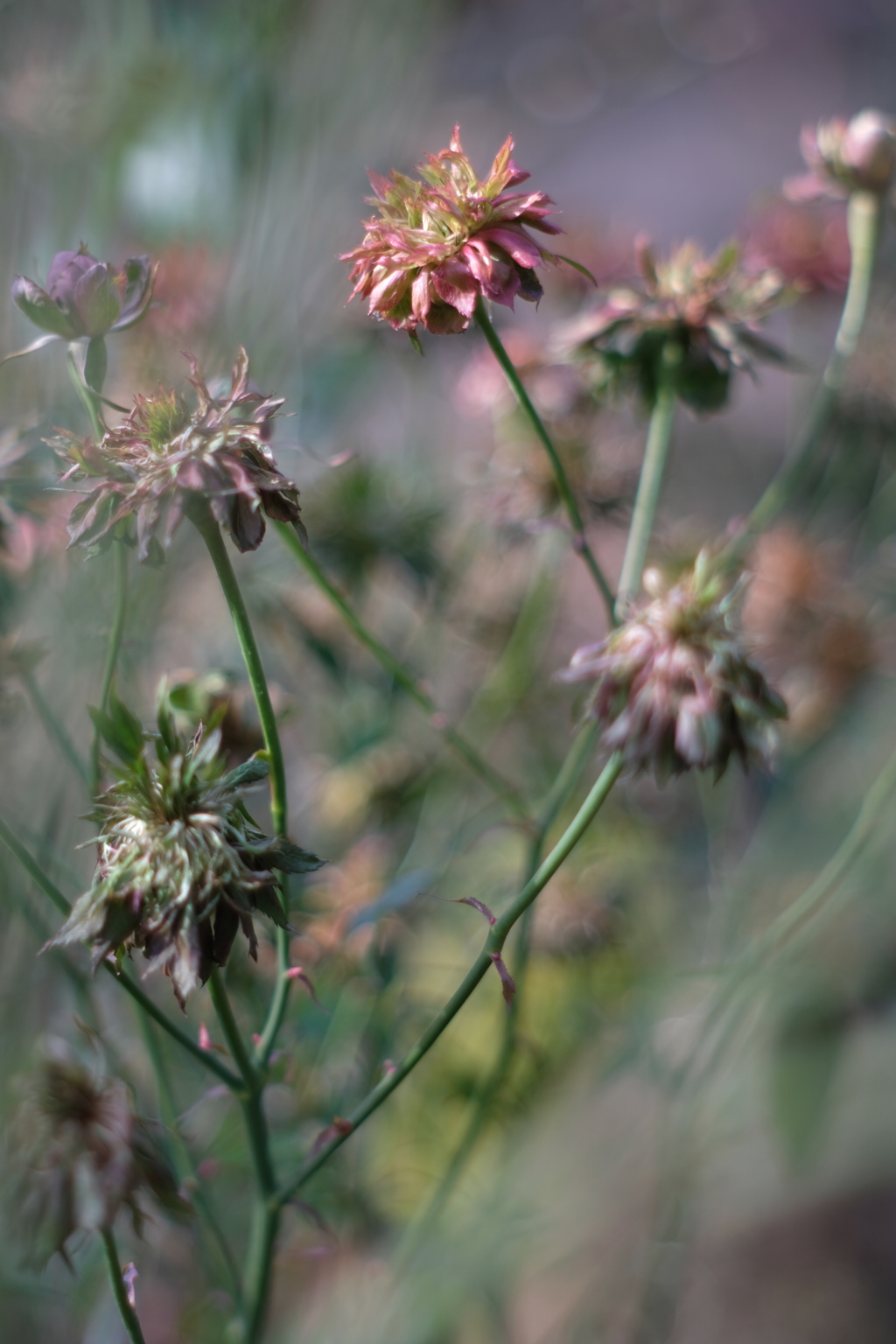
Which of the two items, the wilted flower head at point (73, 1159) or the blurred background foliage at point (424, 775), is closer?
the wilted flower head at point (73, 1159)

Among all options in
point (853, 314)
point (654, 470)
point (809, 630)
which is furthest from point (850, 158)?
point (809, 630)

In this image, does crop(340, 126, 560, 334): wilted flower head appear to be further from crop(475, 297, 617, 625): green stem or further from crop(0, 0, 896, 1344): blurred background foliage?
crop(0, 0, 896, 1344): blurred background foliage

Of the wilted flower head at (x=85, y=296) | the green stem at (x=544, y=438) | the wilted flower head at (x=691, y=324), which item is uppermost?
the wilted flower head at (x=691, y=324)

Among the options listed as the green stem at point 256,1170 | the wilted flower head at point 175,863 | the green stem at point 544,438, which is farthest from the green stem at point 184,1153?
the green stem at point 544,438

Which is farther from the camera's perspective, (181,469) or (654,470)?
(654,470)

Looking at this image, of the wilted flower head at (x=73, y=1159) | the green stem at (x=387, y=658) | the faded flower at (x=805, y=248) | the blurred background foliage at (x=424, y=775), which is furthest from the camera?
the faded flower at (x=805, y=248)

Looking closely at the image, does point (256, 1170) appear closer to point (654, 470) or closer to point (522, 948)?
point (522, 948)

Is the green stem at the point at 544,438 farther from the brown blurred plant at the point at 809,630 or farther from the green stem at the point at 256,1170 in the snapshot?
the brown blurred plant at the point at 809,630
